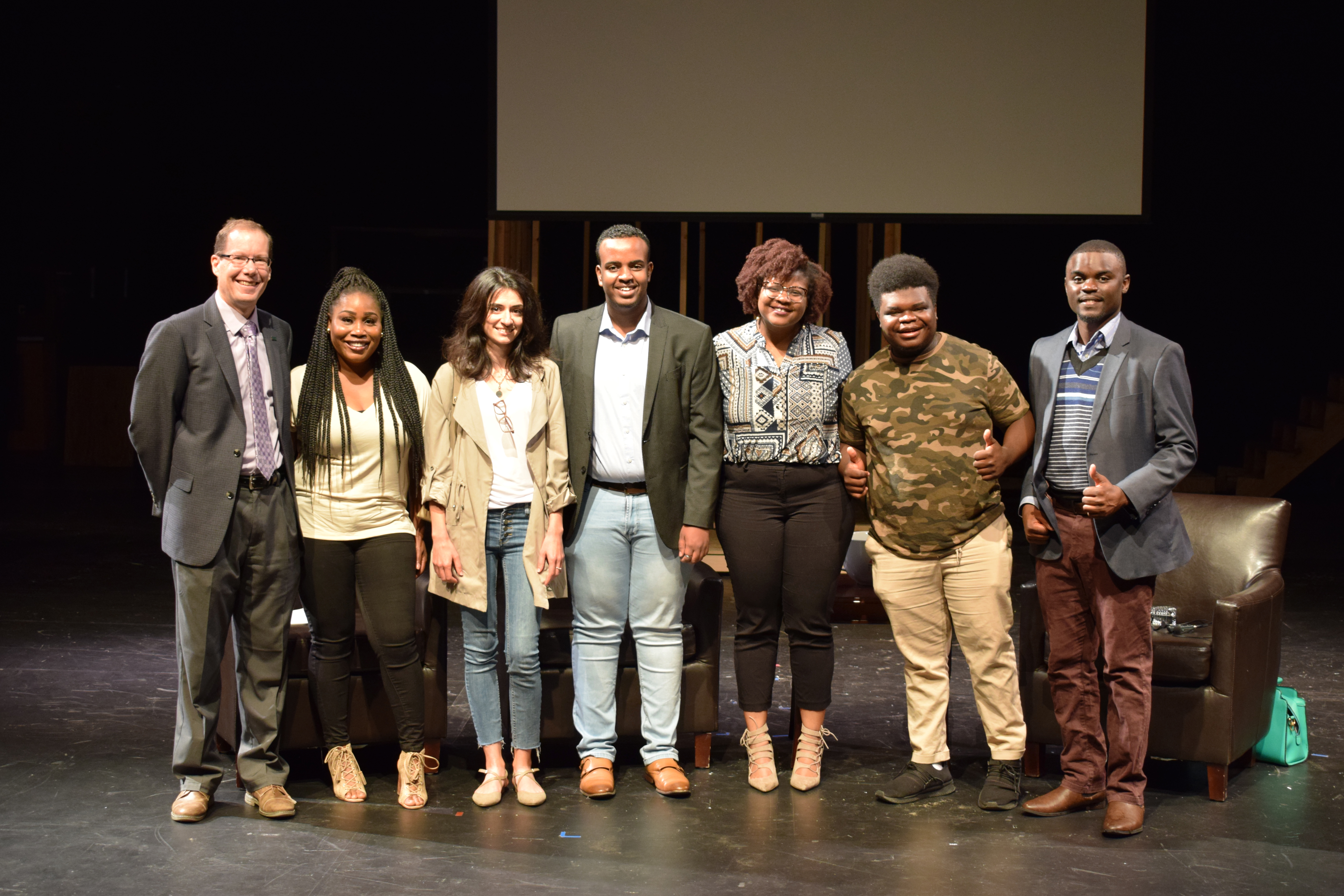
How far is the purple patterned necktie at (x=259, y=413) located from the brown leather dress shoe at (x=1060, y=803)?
214 cm

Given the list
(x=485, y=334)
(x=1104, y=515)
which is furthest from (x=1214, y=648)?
(x=485, y=334)

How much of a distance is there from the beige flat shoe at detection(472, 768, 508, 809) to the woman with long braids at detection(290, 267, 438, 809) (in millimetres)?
→ 142

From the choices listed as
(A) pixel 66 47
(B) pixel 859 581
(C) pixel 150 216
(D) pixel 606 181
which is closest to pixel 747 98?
(D) pixel 606 181

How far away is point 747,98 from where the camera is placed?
661 centimetres

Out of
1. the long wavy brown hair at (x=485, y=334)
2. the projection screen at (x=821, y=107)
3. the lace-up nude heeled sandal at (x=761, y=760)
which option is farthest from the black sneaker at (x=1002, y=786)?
the projection screen at (x=821, y=107)

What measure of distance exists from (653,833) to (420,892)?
2.06 ft

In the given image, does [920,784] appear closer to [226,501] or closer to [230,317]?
[226,501]

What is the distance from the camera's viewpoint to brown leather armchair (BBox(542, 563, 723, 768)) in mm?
3555

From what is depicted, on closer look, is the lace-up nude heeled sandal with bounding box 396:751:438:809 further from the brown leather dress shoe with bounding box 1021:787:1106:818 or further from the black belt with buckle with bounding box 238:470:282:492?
the brown leather dress shoe with bounding box 1021:787:1106:818

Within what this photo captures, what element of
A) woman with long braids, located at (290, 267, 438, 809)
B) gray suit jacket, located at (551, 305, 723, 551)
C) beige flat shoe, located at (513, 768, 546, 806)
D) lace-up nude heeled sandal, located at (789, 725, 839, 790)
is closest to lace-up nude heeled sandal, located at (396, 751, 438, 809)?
woman with long braids, located at (290, 267, 438, 809)

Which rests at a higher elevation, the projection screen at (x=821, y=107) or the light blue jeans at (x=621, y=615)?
the projection screen at (x=821, y=107)

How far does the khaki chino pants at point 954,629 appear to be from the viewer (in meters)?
3.24

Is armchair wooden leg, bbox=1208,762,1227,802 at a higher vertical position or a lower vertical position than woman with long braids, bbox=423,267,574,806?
lower

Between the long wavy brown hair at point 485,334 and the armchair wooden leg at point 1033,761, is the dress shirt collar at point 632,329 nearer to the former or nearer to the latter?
the long wavy brown hair at point 485,334
